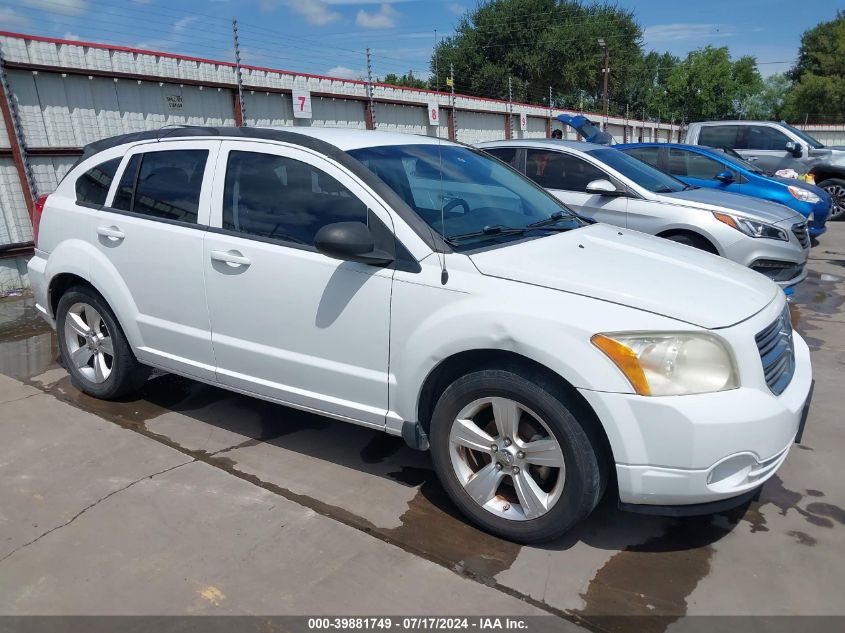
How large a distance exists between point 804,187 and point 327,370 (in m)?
9.37

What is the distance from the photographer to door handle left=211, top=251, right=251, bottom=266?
11.4 ft

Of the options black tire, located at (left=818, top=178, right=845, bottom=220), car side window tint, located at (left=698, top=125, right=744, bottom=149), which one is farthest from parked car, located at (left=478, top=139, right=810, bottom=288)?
black tire, located at (left=818, top=178, right=845, bottom=220)

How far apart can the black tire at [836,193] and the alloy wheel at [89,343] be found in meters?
13.6

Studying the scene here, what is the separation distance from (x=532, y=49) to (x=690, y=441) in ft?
161

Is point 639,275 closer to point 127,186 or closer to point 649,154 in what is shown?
point 127,186

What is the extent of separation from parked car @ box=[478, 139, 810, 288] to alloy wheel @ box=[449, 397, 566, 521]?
4121 mm

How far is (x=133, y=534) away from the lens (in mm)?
3000

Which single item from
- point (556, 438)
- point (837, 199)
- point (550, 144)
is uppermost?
point (550, 144)

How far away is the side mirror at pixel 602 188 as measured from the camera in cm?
649

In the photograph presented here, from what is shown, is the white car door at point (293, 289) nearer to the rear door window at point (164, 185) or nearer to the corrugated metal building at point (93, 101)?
the rear door window at point (164, 185)

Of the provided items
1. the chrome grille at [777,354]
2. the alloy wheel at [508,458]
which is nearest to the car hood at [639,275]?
the chrome grille at [777,354]

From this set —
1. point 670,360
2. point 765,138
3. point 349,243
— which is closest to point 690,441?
point 670,360

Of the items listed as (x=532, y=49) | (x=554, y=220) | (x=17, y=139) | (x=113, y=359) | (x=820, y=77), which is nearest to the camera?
(x=554, y=220)

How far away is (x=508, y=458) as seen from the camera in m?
2.87
